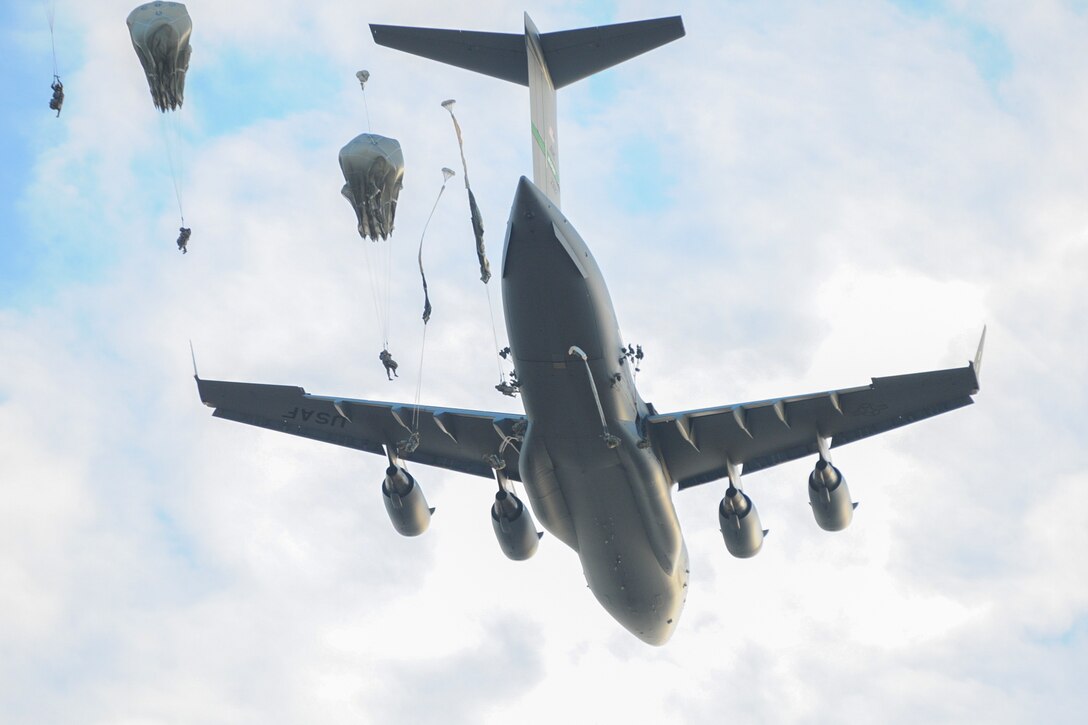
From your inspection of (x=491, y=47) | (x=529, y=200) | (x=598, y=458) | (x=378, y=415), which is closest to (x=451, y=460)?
(x=378, y=415)

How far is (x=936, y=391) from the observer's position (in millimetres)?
26141

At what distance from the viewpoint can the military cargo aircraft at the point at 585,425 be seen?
2305 centimetres

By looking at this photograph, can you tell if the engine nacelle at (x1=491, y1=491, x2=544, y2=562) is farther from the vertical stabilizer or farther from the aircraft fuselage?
the vertical stabilizer

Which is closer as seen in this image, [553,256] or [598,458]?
[553,256]

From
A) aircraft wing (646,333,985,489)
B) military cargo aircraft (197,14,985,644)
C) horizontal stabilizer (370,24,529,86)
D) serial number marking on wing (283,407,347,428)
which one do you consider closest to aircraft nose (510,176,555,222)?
military cargo aircraft (197,14,985,644)

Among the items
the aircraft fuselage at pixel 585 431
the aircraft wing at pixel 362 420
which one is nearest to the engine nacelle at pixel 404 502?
the aircraft wing at pixel 362 420

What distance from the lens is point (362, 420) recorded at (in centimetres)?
2973

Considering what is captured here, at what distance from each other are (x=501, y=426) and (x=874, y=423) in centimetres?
739

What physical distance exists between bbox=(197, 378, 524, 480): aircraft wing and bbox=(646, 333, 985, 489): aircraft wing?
3.54 meters

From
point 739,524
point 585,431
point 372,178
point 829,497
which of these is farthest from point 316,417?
point 829,497

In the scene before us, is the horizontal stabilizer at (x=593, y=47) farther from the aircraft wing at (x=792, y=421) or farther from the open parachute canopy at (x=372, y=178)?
the aircraft wing at (x=792, y=421)

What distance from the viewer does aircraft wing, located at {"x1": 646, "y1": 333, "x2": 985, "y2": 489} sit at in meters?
26.2

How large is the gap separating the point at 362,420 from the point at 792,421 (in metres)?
9.08

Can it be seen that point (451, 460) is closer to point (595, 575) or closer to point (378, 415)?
point (378, 415)
